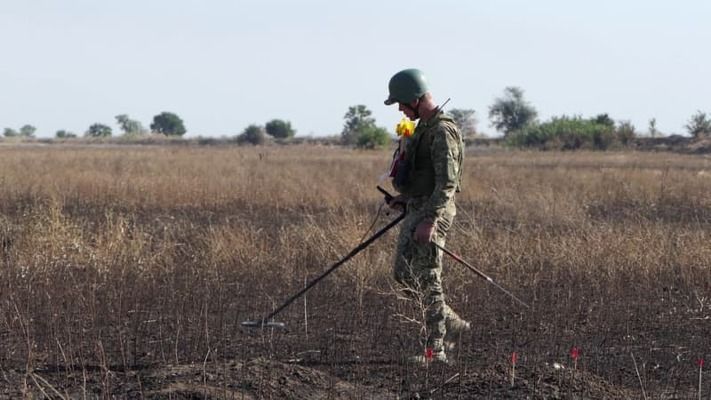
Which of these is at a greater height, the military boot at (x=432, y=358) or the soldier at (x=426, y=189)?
the soldier at (x=426, y=189)

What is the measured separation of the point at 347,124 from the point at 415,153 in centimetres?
7698

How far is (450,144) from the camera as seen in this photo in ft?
17.8

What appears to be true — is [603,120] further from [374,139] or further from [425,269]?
[425,269]

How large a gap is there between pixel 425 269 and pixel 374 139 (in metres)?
47.5

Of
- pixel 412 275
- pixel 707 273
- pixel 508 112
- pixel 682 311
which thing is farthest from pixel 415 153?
pixel 508 112

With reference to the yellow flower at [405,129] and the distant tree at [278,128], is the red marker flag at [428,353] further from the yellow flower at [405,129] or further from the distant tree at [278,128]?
the distant tree at [278,128]

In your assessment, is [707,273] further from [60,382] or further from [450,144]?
[60,382]

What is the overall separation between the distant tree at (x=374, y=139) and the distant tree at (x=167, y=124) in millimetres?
63761

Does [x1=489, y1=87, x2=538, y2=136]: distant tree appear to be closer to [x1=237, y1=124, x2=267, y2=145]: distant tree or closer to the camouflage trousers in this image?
[x1=237, y1=124, x2=267, y2=145]: distant tree

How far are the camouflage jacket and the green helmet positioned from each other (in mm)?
168

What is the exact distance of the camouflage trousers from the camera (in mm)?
5574

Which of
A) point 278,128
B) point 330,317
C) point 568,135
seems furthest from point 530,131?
point 330,317

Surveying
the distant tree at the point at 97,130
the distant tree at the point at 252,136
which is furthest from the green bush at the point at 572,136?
the distant tree at the point at 97,130

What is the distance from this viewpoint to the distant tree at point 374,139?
172ft
